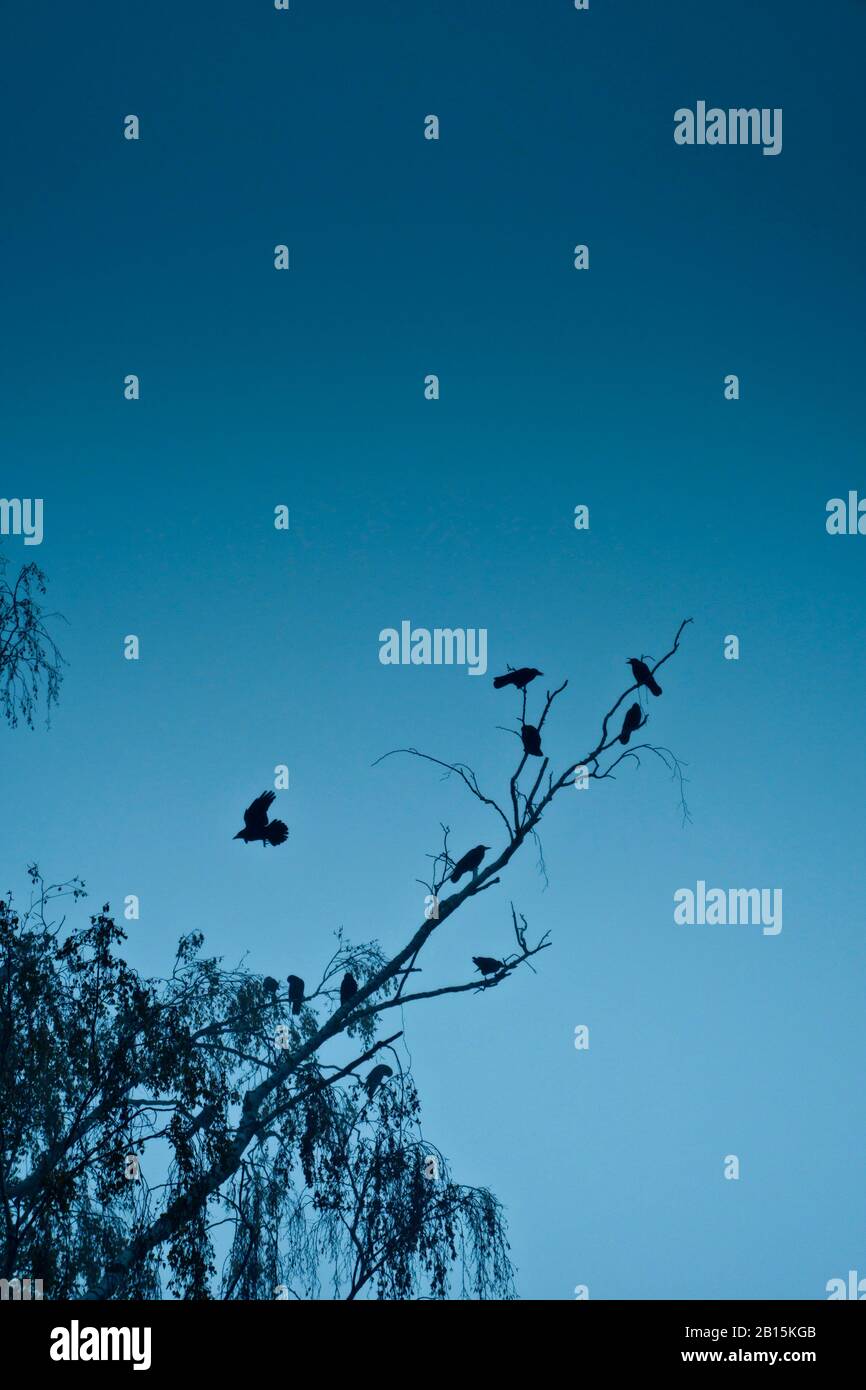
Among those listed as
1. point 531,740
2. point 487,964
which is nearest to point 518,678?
point 531,740

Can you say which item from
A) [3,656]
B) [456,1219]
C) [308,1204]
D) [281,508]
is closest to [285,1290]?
[308,1204]

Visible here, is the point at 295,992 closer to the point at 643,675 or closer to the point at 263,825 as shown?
the point at 263,825

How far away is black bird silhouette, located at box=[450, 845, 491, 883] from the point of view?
5789 millimetres

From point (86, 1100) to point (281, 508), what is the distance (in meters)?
3.24

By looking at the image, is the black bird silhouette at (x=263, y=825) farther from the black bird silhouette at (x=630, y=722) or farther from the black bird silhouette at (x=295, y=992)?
the black bird silhouette at (x=630, y=722)

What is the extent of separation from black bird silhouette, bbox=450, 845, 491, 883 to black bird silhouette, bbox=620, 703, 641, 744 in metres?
0.86

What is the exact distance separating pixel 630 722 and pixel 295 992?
2043 mm
